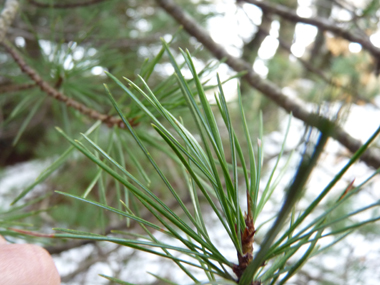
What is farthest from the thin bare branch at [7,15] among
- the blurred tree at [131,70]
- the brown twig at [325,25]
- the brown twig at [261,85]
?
the brown twig at [325,25]

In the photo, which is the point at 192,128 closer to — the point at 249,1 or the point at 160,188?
the point at 160,188

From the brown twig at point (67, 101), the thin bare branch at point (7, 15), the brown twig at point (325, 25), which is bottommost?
the brown twig at point (67, 101)

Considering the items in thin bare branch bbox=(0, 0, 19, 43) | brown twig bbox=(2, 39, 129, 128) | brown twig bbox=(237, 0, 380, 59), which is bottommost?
brown twig bbox=(2, 39, 129, 128)

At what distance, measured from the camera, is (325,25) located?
40 cm

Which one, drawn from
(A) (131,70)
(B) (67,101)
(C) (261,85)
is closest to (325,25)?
(C) (261,85)

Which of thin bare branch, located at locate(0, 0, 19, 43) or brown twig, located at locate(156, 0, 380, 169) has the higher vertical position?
brown twig, located at locate(156, 0, 380, 169)

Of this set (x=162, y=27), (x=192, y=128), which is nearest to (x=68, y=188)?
(x=192, y=128)

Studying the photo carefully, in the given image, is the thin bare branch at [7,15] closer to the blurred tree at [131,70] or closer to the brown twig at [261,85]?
the blurred tree at [131,70]

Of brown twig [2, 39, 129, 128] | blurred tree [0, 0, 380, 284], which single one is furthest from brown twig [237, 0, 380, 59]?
brown twig [2, 39, 129, 128]

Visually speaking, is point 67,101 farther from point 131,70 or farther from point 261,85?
point 131,70

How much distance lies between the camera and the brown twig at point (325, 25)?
0.38 metres

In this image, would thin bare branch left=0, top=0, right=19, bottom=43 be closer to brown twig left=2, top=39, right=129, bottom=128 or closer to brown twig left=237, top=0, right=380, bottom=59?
brown twig left=2, top=39, right=129, bottom=128

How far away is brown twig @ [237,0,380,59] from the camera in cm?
38

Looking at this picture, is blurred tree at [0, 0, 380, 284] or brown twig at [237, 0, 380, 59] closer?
blurred tree at [0, 0, 380, 284]
